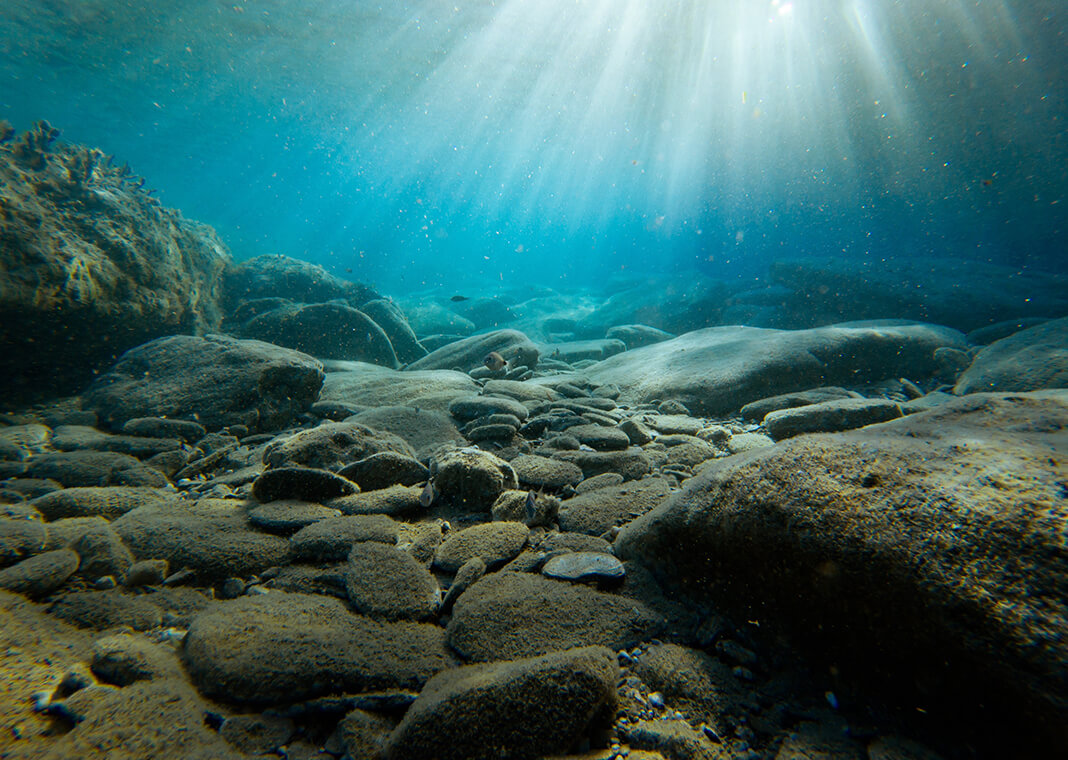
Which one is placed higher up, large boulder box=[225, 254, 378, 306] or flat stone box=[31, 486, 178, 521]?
large boulder box=[225, 254, 378, 306]

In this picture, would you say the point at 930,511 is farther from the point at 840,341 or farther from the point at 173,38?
the point at 173,38

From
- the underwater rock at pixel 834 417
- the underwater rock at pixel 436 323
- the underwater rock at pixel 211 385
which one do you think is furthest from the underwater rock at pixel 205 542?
the underwater rock at pixel 436 323

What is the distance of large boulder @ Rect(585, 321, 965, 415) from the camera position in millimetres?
5665

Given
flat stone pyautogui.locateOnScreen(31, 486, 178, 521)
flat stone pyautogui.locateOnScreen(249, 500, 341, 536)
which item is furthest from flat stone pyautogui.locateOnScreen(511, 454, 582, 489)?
flat stone pyautogui.locateOnScreen(31, 486, 178, 521)

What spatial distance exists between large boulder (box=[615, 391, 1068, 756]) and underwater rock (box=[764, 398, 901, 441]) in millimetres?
1691

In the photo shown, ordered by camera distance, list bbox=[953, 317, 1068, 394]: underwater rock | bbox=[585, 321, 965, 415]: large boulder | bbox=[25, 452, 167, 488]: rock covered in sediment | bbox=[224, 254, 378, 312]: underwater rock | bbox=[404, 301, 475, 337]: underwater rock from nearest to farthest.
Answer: bbox=[25, 452, 167, 488]: rock covered in sediment
bbox=[953, 317, 1068, 394]: underwater rock
bbox=[585, 321, 965, 415]: large boulder
bbox=[224, 254, 378, 312]: underwater rock
bbox=[404, 301, 475, 337]: underwater rock

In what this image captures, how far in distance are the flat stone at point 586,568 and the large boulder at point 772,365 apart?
4.05m

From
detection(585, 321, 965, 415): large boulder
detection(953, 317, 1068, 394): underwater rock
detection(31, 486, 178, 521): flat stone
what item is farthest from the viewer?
detection(585, 321, 965, 415): large boulder

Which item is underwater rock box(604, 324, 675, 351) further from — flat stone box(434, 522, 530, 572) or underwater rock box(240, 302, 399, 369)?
flat stone box(434, 522, 530, 572)

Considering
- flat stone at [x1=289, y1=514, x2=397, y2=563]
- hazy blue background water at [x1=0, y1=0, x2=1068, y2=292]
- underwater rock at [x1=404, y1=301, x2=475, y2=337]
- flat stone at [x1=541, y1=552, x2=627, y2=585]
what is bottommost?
flat stone at [x1=541, y1=552, x2=627, y2=585]

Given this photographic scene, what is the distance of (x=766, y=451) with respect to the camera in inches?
78.8

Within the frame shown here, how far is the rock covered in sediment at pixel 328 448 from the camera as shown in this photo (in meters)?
3.26

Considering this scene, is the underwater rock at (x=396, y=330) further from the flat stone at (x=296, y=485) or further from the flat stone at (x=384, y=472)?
the flat stone at (x=296, y=485)

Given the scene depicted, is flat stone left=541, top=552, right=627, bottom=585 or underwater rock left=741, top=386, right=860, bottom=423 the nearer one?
flat stone left=541, top=552, right=627, bottom=585
